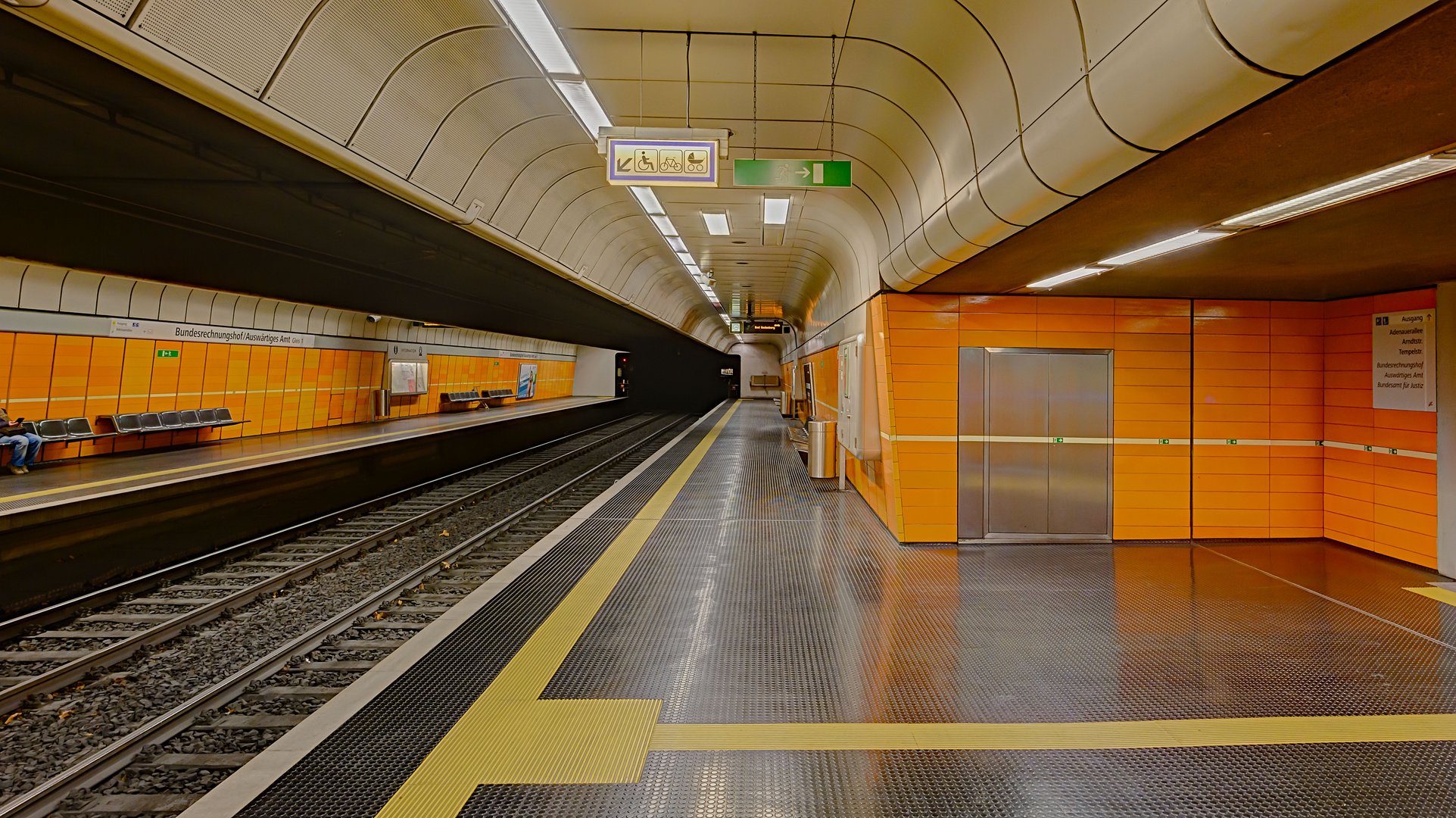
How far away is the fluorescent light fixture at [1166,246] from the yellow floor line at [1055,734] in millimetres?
2802

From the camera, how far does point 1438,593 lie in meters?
4.71

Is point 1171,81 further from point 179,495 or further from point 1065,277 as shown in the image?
point 179,495

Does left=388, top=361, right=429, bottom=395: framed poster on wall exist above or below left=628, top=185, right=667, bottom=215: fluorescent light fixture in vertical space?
below

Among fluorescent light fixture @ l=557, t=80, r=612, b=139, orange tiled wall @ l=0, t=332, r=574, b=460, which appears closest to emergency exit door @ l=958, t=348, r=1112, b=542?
fluorescent light fixture @ l=557, t=80, r=612, b=139

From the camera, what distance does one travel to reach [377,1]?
3598 millimetres

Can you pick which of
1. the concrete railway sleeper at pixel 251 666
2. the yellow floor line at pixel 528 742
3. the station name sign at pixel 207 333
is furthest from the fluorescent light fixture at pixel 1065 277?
the station name sign at pixel 207 333

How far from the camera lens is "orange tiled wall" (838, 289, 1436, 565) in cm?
612

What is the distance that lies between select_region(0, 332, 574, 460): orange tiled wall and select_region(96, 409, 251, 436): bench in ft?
0.39

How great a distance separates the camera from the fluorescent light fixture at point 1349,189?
2.38 m

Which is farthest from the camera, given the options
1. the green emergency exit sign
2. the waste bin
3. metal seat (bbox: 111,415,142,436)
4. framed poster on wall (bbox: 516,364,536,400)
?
framed poster on wall (bbox: 516,364,536,400)

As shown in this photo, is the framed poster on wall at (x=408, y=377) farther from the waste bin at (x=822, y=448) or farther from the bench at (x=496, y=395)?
the waste bin at (x=822, y=448)

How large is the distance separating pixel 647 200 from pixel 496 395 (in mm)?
14638

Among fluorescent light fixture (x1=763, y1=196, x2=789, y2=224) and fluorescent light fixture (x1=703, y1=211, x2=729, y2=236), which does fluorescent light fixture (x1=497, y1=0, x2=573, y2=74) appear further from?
fluorescent light fixture (x1=703, y1=211, x2=729, y2=236)

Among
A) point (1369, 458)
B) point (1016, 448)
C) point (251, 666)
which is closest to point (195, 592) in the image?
point (251, 666)
